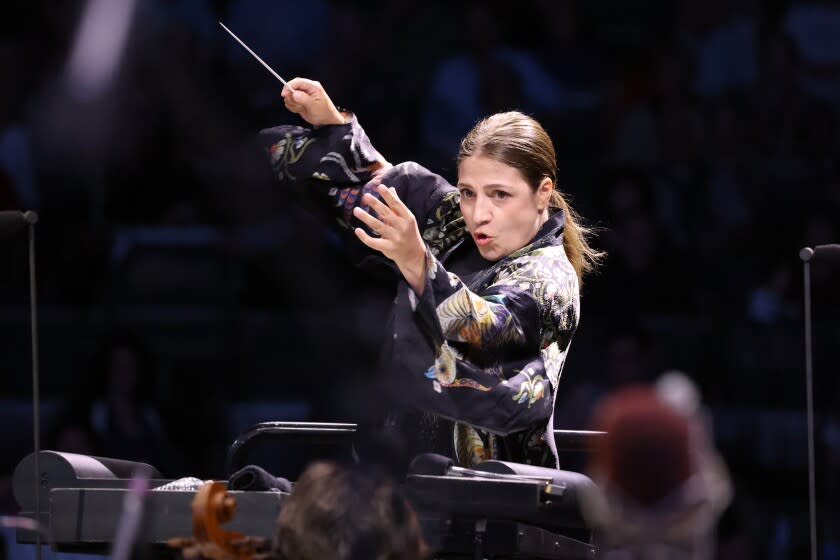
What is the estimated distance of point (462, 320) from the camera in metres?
2.08

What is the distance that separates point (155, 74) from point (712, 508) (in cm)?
412

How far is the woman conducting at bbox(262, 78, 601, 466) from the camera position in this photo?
2096 millimetres

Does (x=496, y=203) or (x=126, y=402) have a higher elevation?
(x=496, y=203)

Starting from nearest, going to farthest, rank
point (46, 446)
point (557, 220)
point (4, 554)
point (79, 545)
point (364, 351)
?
point (79, 545) < point (557, 220) < point (4, 554) < point (46, 446) < point (364, 351)

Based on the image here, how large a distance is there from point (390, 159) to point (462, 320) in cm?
264

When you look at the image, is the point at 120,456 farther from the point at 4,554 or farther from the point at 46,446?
the point at 4,554

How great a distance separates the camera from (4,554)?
3.48m

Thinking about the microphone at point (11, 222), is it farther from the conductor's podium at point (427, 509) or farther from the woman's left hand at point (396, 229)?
the woman's left hand at point (396, 229)

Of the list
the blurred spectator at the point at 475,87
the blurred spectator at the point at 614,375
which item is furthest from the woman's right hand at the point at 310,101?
the blurred spectator at the point at 475,87

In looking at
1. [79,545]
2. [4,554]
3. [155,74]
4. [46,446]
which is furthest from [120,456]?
[79,545]

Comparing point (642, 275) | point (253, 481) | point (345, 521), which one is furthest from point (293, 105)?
point (642, 275)

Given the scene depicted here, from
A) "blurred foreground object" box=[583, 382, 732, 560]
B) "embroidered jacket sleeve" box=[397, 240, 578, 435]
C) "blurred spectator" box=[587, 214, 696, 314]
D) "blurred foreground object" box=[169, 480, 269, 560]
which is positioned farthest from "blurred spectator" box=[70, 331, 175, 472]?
"blurred foreground object" box=[583, 382, 732, 560]

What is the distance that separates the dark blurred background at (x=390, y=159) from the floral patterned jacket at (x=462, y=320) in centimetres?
168

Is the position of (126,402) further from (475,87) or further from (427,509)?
(427,509)
